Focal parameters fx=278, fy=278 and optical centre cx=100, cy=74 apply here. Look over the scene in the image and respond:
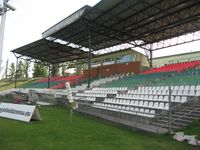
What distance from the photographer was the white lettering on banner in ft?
48.3

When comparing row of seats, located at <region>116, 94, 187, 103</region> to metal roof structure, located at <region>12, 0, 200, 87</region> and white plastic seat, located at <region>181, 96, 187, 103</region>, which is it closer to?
white plastic seat, located at <region>181, 96, 187, 103</region>

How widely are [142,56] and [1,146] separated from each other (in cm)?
2885

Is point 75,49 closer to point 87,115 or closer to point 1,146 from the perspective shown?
point 87,115

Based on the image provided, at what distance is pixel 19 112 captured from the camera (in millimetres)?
15484

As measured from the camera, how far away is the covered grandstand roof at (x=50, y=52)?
128 feet

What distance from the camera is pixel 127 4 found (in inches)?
871

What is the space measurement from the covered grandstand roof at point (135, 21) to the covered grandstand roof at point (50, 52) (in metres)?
4.27

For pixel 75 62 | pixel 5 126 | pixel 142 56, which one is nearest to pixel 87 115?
pixel 5 126

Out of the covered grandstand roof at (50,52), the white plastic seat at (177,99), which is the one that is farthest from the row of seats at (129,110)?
the covered grandstand roof at (50,52)

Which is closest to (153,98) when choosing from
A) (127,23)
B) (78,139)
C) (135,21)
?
(78,139)

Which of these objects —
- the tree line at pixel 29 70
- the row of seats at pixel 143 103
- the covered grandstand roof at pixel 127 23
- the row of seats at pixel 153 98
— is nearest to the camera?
the row of seats at pixel 153 98

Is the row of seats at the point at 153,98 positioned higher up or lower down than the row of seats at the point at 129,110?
higher up

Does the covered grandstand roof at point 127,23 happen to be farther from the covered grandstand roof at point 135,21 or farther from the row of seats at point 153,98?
the row of seats at point 153,98

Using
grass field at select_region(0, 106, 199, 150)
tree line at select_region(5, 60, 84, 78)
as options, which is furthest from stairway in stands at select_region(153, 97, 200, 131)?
tree line at select_region(5, 60, 84, 78)
